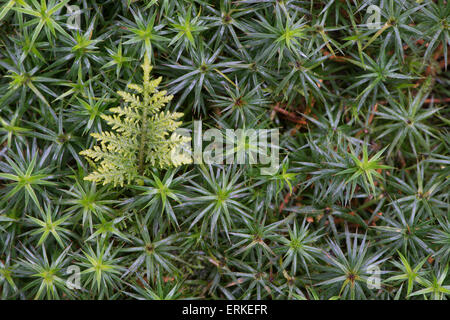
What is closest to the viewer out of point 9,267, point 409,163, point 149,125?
point 149,125

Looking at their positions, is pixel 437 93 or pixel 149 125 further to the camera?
pixel 437 93

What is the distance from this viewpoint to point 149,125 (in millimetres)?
2281

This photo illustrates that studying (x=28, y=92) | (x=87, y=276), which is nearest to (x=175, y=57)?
(x=28, y=92)

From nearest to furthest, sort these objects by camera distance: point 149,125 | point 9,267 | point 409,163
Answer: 1. point 149,125
2. point 9,267
3. point 409,163

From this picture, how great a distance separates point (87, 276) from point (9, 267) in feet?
1.66

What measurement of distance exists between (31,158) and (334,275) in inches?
77.6

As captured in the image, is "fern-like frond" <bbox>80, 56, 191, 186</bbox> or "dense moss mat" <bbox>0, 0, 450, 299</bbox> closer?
"fern-like frond" <bbox>80, 56, 191, 186</bbox>

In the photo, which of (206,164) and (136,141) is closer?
(136,141)

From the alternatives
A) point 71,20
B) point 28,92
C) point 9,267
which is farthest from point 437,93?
point 9,267

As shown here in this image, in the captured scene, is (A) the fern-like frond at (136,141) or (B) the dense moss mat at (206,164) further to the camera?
(B) the dense moss mat at (206,164)

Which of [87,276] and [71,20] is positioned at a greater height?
[71,20]
